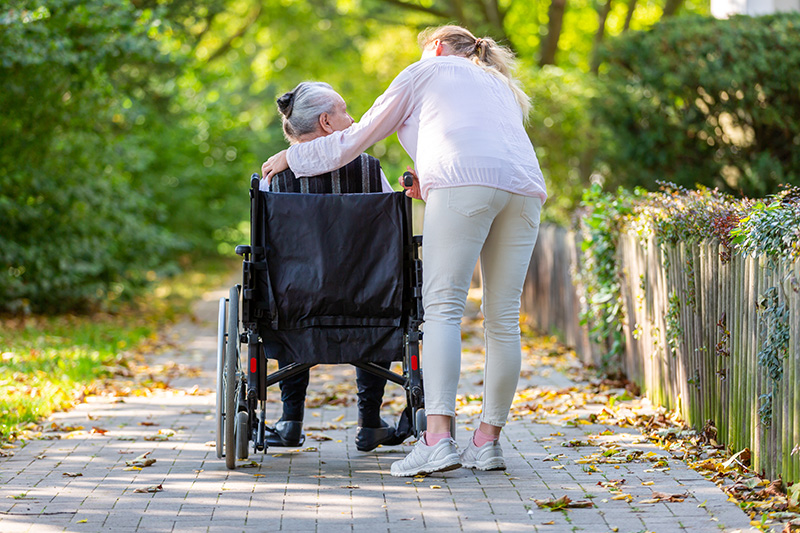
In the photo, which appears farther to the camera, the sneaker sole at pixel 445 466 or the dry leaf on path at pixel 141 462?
the dry leaf on path at pixel 141 462

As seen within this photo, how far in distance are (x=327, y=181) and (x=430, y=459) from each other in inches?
51.1

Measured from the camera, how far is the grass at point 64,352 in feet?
19.5

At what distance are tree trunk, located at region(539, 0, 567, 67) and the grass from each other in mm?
8607

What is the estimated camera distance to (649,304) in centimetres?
582

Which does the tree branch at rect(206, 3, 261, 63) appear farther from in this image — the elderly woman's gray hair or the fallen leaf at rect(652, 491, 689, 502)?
the fallen leaf at rect(652, 491, 689, 502)

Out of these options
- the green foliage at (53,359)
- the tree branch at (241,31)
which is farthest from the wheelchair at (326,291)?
the tree branch at (241,31)

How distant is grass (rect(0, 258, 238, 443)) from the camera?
593 cm

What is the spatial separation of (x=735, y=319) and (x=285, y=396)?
2.08 m

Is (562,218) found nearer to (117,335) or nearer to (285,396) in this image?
(117,335)

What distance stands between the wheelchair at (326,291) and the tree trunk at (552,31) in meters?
14.8

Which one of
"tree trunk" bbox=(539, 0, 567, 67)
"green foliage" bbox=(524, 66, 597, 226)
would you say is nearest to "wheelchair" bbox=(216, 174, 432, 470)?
"green foliage" bbox=(524, 66, 597, 226)

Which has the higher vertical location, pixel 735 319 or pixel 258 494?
pixel 735 319

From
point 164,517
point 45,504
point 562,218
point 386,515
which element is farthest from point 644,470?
point 562,218

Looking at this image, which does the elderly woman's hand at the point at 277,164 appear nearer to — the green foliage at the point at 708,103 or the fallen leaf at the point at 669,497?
the fallen leaf at the point at 669,497
